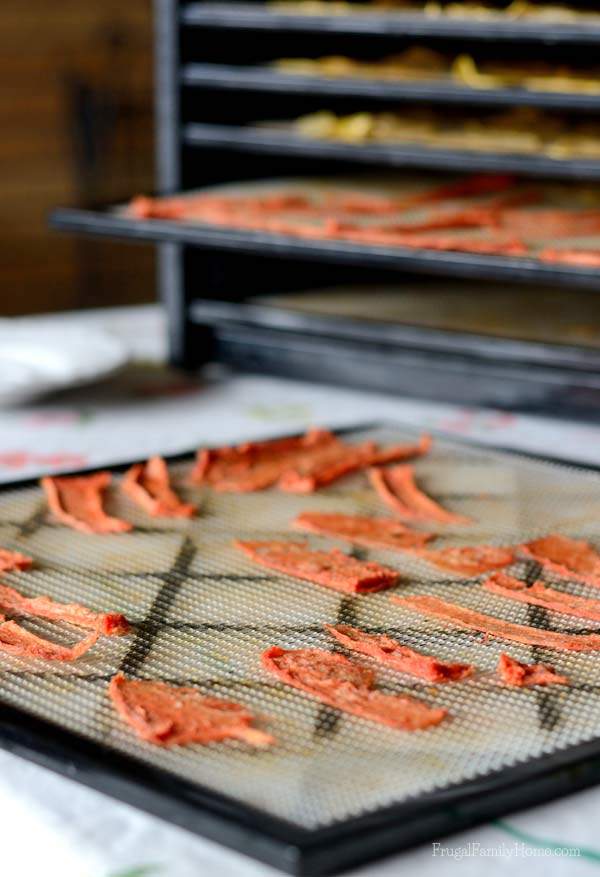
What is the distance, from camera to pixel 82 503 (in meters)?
0.94

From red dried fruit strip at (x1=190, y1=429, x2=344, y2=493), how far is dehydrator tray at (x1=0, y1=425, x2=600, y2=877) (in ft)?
0.14

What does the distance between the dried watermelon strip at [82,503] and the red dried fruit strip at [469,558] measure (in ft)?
0.68

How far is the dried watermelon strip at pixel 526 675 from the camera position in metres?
0.67

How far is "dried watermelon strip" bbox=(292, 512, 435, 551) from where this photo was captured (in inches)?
34.4

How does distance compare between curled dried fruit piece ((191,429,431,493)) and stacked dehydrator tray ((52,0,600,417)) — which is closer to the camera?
curled dried fruit piece ((191,429,431,493))

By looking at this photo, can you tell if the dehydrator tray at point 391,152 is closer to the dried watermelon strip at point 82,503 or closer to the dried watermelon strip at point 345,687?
the dried watermelon strip at point 82,503

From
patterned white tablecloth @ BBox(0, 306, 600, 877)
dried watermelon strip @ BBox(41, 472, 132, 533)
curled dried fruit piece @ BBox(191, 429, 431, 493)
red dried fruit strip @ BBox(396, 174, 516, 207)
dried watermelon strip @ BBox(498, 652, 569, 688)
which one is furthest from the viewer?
red dried fruit strip @ BBox(396, 174, 516, 207)

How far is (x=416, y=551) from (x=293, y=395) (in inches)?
19.0

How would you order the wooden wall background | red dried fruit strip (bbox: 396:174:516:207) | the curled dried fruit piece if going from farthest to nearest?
the wooden wall background < red dried fruit strip (bbox: 396:174:516:207) < the curled dried fruit piece

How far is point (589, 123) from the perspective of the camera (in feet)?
4.77

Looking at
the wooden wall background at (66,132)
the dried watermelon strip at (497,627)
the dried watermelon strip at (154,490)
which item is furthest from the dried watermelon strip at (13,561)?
the wooden wall background at (66,132)

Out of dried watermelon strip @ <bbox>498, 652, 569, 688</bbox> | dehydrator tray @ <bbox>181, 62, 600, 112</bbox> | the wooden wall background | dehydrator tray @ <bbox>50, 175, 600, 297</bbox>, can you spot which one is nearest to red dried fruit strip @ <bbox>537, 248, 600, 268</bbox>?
dehydrator tray @ <bbox>50, 175, 600, 297</bbox>

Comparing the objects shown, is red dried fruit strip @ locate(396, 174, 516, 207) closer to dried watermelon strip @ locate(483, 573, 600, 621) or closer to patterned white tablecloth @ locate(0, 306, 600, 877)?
patterned white tablecloth @ locate(0, 306, 600, 877)

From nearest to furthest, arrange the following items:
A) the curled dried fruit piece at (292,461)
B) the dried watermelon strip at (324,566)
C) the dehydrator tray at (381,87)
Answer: the dried watermelon strip at (324,566)
the curled dried fruit piece at (292,461)
the dehydrator tray at (381,87)
